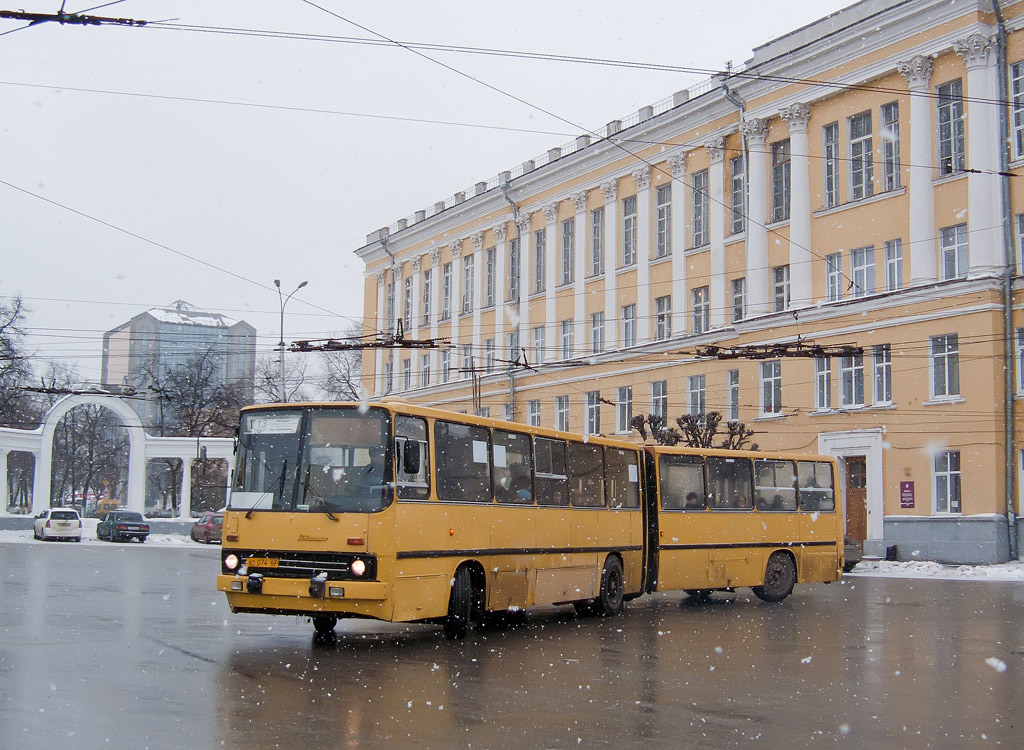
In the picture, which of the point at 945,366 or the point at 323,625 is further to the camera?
the point at 945,366

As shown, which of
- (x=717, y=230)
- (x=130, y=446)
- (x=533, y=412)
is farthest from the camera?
(x=130, y=446)

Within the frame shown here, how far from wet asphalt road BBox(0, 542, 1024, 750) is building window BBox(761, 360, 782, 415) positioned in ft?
68.2

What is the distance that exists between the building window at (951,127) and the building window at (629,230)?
1450 centimetres

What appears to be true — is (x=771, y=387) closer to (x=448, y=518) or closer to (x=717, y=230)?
(x=717, y=230)

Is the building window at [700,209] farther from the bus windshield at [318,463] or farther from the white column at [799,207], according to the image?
the bus windshield at [318,463]

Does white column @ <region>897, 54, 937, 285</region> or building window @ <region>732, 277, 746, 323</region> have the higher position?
white column @ <region>897, 54, 937, 285</region>

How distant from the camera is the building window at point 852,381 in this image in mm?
36094

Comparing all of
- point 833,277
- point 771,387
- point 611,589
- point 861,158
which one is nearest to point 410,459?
point 611,589

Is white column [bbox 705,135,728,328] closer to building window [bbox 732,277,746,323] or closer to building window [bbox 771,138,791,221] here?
building window [bbox 732,277,746,323]

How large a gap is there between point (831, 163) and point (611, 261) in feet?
37.9

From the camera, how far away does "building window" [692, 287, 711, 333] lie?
42844 millimetres

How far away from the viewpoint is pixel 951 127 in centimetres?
3394

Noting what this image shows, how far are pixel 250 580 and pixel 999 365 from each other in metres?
24.9

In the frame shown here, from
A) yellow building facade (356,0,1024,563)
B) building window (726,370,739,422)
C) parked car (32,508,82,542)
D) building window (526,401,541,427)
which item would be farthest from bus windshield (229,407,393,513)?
parked car (32,508,82,542)
